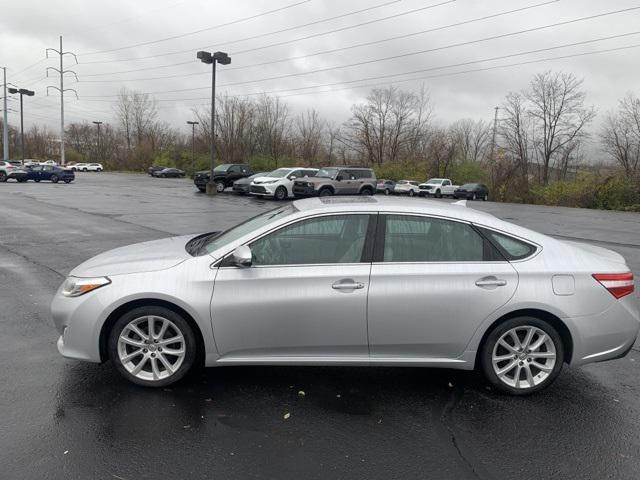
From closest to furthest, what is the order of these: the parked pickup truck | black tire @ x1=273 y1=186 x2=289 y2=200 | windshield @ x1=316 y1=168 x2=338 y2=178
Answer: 1. windshield @ x1=316 y1=168 x2=338 y2=178
2. black tire @ x1=273 y1=186 x2=289 y2=200
3. the parked pickup truck

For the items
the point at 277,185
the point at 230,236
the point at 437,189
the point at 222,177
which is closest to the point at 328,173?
the point at 277,185

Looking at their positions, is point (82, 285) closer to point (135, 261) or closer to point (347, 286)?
point (135, 261)

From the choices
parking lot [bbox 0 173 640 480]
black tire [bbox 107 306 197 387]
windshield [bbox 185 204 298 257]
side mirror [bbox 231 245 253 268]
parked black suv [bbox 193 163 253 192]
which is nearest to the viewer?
parking lot [bbox 0 173 640 480]

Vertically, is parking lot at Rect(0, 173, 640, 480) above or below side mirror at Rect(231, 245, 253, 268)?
below

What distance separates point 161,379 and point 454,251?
2435 millimetres

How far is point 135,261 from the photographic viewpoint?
400 centimetres

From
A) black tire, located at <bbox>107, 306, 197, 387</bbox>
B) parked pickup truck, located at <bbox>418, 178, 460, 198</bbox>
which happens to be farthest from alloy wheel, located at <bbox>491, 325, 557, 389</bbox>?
parked pickup truck, located at <bbox>418, 178, 460, 198</bbox>

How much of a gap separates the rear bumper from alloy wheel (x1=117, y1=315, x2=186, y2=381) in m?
2.93

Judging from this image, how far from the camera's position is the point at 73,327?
3.80 m

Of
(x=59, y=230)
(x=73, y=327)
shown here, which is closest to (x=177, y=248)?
(x=73, y=327)

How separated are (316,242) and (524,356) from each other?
5.94ft

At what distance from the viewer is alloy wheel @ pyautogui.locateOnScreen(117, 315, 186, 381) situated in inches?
151

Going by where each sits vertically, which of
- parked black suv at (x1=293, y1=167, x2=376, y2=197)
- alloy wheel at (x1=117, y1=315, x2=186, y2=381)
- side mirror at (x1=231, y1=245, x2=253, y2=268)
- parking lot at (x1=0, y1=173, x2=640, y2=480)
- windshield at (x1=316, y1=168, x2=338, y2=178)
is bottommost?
parking lot at (x1=0, y1=173, x2=640, y2=480)

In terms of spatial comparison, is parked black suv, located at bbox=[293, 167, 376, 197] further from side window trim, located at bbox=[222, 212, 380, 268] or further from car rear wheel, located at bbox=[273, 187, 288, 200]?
side window trim, located at bbox=[222, 212, 380, 268]
